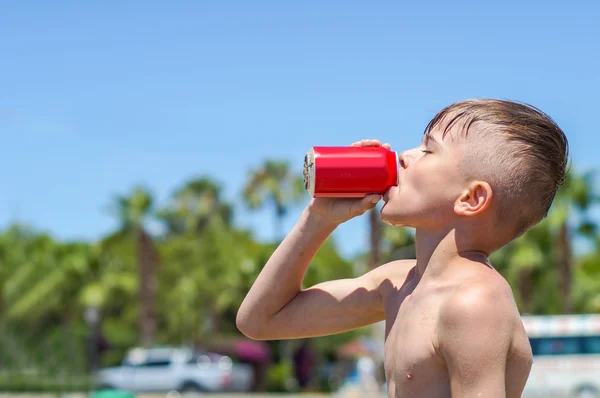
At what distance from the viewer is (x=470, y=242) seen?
2.05 metres

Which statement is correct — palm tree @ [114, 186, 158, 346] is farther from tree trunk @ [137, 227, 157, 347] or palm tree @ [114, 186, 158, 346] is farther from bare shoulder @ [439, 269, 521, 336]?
bare shoulder @ [439, 269, 521, 336]

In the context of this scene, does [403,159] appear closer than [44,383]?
Yes

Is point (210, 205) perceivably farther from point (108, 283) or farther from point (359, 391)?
point (359, 391)

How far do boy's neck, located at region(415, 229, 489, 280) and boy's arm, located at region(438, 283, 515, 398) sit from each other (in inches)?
5.8

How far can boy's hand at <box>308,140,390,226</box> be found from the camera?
7.20 feet

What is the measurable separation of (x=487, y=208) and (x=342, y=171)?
36cm

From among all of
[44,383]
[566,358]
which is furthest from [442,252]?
[44,383]

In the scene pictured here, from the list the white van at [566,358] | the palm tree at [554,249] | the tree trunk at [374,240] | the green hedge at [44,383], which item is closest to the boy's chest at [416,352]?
the white van at [566,358]

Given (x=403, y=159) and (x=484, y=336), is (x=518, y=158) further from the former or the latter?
(x=484, y=336)

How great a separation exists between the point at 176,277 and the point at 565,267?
18.1 m

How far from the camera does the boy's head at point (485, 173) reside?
6.50 ft

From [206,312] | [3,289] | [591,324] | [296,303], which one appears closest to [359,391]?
[591,324]

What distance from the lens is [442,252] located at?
2.07m

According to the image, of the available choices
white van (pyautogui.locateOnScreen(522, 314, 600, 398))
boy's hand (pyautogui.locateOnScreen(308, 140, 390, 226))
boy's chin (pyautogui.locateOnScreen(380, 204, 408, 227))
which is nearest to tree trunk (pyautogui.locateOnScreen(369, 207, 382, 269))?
white van (pyautogui.locateOnScreen(522, 314, 600, 398))
